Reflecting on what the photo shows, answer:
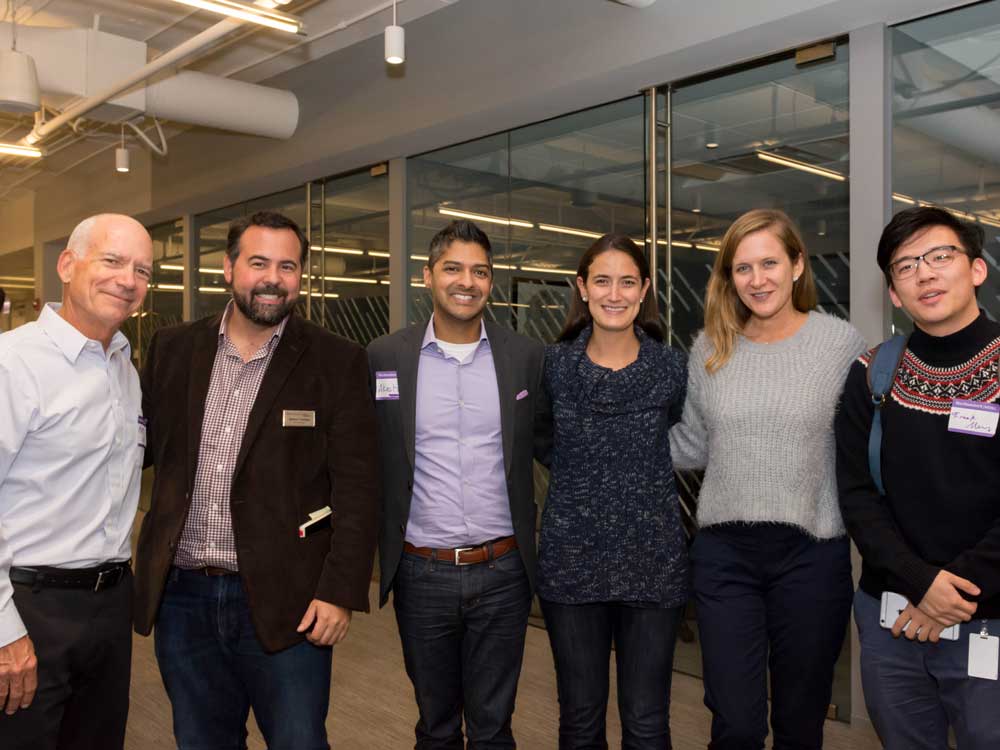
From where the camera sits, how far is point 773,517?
7.79 feet

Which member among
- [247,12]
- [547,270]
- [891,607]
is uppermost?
[247,12]

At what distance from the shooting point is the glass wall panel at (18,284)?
12996 millimetres

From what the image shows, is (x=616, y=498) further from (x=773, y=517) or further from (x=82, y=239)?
(x=82, y=239)

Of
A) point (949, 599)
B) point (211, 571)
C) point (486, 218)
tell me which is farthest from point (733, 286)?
point (486, 218)

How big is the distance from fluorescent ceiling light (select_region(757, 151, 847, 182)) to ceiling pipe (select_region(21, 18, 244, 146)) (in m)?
2.78

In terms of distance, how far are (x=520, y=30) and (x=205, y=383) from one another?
135 inches

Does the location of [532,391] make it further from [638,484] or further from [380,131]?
[380,131]

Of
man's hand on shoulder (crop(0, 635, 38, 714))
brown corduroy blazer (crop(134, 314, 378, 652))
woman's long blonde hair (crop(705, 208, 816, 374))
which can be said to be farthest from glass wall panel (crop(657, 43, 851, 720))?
man's hand on shoulder (crop(0, 635, 38, 714))

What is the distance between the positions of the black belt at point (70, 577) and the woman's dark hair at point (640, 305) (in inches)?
58.6

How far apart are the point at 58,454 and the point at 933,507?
6.92 feet

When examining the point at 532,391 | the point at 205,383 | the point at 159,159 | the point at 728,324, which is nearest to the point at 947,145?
the point at 728,324

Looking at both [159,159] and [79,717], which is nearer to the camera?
[79,717]

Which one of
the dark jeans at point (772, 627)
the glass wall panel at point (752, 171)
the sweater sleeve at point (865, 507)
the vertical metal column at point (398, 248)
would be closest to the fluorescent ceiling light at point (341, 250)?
the vertical metal column at point (398, 248)

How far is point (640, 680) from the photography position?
2.53m
